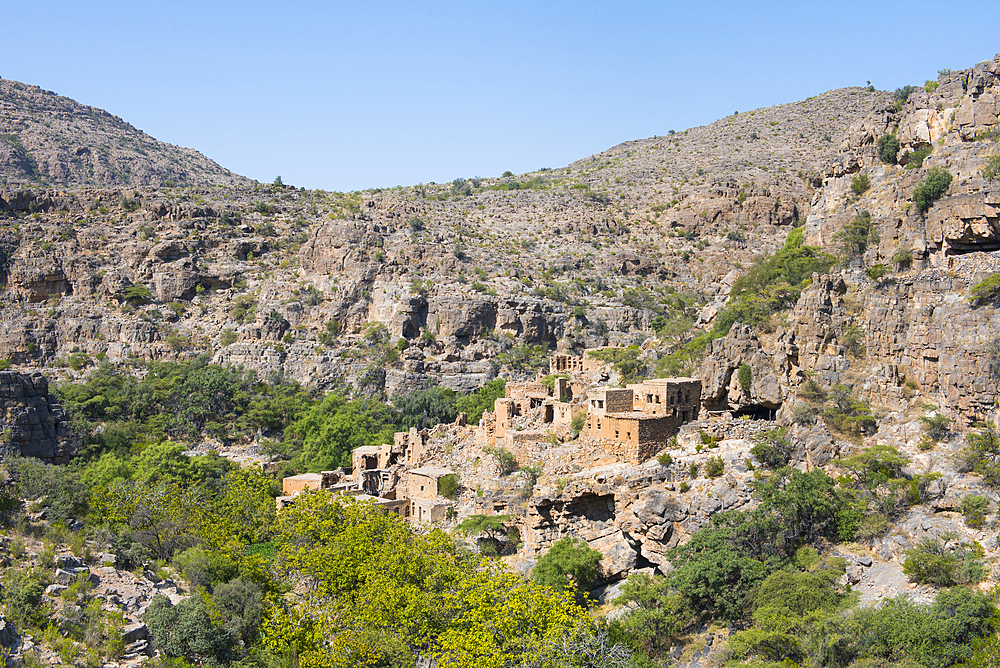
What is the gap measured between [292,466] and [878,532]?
44.8m

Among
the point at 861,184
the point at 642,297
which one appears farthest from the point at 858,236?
the point at 642,297

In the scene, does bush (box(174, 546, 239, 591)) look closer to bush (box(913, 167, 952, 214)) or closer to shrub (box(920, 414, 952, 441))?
shrub (box(920, 414, 952, 441))

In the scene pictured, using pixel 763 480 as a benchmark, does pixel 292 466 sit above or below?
below

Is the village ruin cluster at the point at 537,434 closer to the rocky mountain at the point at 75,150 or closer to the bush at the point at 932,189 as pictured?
the bush at the point at 932,189

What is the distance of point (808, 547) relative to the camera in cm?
3369

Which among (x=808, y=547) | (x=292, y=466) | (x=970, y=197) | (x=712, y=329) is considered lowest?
(x=292, y=466)

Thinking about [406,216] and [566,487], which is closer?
[566,487]

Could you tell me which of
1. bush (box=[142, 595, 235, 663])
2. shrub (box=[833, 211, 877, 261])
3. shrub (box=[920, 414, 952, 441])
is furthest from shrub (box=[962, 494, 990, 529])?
bush (box=[142, 595, 235, 663])

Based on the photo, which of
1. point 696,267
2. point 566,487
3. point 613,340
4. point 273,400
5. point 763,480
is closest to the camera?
point 763,480

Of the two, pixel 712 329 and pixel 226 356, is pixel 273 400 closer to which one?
pixel 226 356

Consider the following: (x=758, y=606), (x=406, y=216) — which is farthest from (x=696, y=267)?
(x=758, y=606)

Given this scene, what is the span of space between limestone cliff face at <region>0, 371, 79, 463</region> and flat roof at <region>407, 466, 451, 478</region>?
24.9 m

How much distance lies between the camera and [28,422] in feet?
182

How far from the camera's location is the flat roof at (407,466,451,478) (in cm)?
4663
